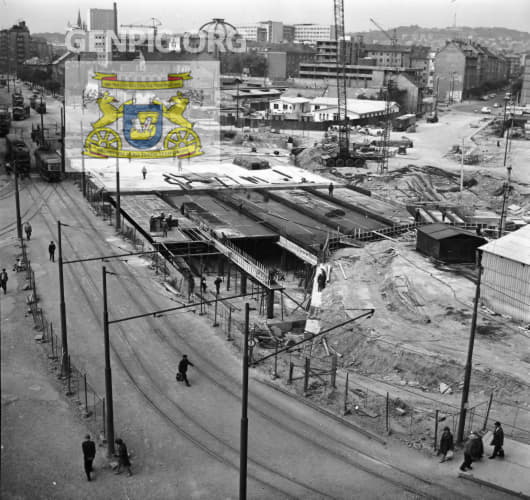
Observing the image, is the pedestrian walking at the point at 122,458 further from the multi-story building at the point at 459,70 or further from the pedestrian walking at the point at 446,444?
the multi-story building at the point at 459,70

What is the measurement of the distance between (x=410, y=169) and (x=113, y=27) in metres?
146

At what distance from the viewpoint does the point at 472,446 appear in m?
15.7

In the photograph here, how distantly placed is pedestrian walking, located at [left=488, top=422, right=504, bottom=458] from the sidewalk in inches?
5.0

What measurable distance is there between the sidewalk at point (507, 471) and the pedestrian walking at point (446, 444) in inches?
26.8

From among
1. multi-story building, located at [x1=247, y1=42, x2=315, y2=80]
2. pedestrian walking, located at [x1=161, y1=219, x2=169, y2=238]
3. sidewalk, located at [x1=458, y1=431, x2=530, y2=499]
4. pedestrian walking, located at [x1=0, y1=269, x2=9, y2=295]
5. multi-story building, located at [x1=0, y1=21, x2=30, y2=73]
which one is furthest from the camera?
multi-story building, located at [x1=247, y1=42, x2=315, y2=80]

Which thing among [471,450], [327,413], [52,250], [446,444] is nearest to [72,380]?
[327,413]

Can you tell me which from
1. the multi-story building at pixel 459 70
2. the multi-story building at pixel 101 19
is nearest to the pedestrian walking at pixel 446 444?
the multi-story building at pixel 459 70

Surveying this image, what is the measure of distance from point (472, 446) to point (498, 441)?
2.26 feet

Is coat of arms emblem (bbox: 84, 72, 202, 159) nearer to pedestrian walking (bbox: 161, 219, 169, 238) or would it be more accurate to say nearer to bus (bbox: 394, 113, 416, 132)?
pedestrian walking (bbox: 161, 219, 169, 238)

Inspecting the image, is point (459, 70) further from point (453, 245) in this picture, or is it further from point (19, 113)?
point (453, 245)

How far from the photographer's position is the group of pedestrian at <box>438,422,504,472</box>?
15.6 m

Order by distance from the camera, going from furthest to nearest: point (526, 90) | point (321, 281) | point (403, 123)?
point (526, 90), point (403, 123), point (321, 281)

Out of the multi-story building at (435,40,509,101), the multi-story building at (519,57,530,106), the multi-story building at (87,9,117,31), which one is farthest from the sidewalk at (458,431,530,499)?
the multi-story building at (87,9,117,31)

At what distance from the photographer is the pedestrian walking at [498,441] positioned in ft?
51.8
